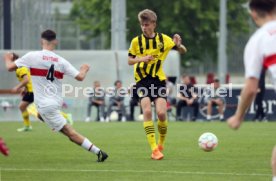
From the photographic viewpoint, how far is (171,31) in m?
51.2

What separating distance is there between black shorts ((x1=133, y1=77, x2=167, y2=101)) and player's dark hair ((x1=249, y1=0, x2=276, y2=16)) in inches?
255

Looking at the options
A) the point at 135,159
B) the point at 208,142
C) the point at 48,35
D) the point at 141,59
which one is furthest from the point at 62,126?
the point at 208,142

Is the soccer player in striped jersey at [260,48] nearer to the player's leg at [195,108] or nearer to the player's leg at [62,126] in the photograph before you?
the player's leg at [62,126]

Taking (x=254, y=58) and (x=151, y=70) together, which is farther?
(x=151, y=70)

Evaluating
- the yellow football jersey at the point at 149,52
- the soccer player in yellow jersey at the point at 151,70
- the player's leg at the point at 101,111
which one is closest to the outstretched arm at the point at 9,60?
the soccer player in yellow jersey at the point at 151,70

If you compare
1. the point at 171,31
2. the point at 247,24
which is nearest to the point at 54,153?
the point at 171,31

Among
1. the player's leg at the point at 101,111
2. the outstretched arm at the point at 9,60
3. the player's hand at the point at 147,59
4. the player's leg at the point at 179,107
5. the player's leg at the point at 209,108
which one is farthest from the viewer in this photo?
the player's leg at the point at 101,111

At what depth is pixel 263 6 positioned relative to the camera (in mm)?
8820

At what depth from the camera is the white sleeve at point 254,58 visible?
8.78 m

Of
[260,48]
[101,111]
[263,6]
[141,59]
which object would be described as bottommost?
[101,111]

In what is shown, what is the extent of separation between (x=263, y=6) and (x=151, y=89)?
6655 millimetres

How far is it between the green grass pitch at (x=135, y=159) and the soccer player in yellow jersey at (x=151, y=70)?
2.20 ft

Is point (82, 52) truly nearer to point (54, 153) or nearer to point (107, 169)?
point (54, 153)

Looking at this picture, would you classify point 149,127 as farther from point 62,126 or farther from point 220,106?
point 220,106
